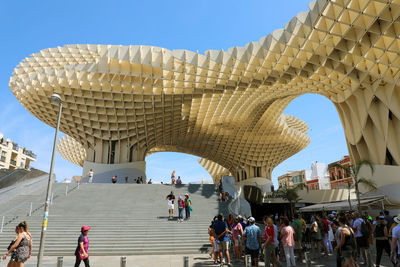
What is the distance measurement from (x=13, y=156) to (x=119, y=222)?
51432 millimetres

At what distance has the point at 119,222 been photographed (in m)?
13.7

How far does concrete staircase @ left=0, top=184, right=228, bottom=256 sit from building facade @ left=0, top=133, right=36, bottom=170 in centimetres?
3756

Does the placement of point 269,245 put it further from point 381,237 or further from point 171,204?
point 171,204

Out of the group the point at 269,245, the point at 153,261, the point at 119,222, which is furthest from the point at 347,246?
the point at 119,222

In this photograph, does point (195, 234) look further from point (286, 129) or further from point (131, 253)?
point (286, 129)

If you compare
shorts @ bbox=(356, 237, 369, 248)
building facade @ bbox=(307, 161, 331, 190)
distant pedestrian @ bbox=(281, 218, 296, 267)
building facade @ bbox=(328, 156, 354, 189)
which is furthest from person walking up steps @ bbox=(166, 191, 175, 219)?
building facade @ bbox=(307, 161, 331, 190)

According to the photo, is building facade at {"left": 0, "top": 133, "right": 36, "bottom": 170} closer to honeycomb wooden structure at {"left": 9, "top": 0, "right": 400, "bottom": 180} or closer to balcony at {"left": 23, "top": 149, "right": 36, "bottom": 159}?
balcony at {"left": 23, "top": 149, "right": 36, "bottom": 159}

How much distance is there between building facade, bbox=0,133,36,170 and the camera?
49.3 metres

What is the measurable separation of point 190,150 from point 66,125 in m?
25.7

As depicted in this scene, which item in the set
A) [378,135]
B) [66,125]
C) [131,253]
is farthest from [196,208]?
[66,125]

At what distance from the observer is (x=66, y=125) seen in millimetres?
33562

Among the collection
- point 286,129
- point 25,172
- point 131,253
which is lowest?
point 131,253

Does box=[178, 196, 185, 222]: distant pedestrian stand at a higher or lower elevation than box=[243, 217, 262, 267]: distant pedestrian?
higher

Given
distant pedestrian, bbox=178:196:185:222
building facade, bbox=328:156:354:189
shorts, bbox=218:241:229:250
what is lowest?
shorts, bbox=218:241:229:250
